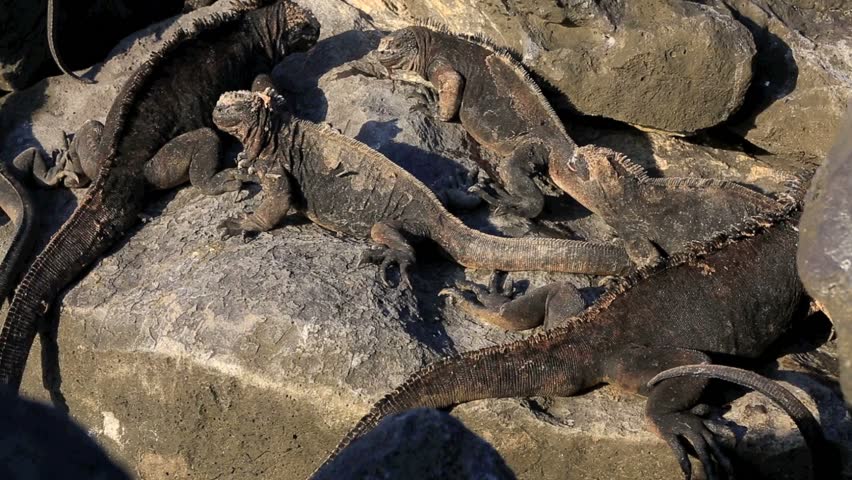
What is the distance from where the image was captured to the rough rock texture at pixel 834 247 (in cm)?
219

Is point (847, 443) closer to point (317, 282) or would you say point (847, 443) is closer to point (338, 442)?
point (338, 442)

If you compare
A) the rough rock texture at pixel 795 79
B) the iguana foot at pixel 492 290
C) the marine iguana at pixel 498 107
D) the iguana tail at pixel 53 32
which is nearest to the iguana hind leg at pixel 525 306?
the iguana foot at pixel 492 290

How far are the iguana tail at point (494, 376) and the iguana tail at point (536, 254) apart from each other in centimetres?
86

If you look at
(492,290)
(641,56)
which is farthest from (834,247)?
(641,56)

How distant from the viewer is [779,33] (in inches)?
213

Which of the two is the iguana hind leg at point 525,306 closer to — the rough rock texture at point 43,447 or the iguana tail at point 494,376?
the iguana tail at point 494,376

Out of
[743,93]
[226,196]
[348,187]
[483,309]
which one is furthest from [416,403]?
[743,93]

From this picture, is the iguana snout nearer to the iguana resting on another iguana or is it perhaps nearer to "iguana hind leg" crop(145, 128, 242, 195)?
the iguana resting on another iguana

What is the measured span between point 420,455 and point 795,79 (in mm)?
4434

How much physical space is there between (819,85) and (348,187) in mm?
2966

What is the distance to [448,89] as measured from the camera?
5.78 m

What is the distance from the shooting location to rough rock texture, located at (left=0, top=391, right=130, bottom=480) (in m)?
1.31

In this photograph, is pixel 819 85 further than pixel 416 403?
Yes

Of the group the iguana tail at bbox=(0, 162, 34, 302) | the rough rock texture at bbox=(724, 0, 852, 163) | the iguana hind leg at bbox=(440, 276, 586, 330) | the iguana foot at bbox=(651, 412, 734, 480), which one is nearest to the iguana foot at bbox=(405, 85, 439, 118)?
the iguana hind leg at bbox=(440, 276, 586, 330)
